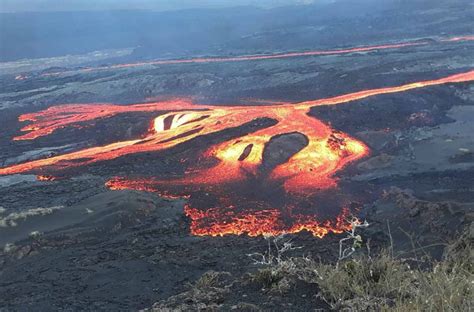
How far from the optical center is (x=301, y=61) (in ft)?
97.8

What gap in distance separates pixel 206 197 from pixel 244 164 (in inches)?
85.3

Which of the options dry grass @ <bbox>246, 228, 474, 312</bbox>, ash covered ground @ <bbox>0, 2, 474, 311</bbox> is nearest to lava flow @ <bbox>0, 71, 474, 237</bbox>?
ash covered ground @ <bbox>0, 2, 474, 311</bbox>

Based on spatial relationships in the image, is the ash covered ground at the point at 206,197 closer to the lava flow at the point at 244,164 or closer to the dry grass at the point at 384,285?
the dry grass at the point at 384,285

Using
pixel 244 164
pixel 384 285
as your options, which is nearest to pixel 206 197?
pixel 244 164

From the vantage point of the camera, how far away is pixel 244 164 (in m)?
13.3

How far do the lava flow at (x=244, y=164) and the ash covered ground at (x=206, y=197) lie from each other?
0.31 m

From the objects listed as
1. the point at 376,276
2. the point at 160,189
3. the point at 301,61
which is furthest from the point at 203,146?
the point at 301,61

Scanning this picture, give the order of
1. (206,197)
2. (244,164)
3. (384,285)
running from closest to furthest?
1. (384,285)
2. (206,197)
3. (244,164)

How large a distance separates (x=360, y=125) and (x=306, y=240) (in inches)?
326

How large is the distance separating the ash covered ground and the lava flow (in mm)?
315

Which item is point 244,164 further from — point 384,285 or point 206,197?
point 384,285

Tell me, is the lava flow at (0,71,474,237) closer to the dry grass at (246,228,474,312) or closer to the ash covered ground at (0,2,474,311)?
the ash covered ground at (0,2,474,311)

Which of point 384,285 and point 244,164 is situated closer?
point 384,285

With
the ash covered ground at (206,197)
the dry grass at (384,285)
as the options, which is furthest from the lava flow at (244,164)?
the dry grass at (384,285)
